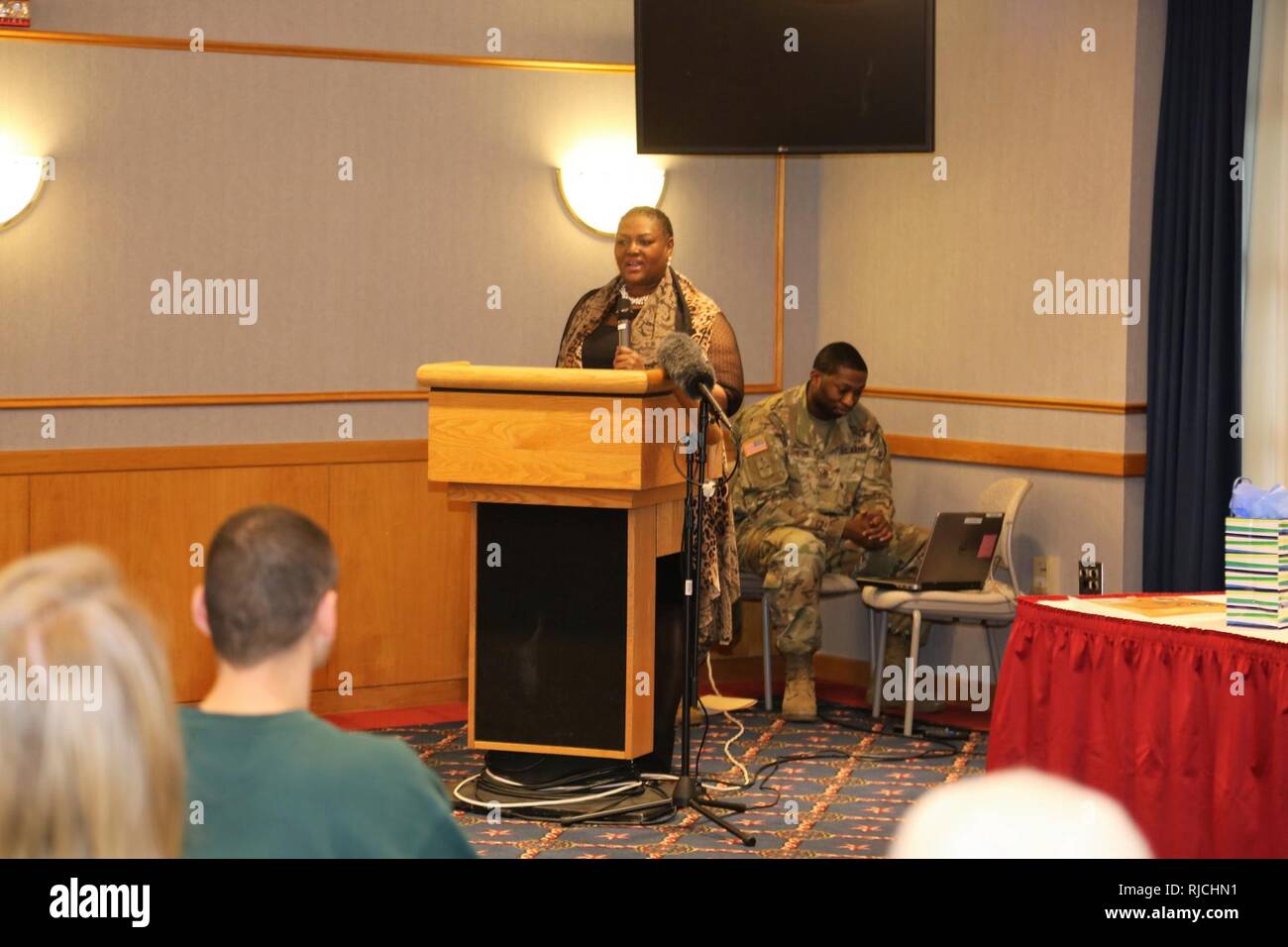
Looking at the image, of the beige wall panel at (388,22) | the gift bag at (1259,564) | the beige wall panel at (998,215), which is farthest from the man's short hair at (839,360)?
the gift bag at (1259,564)

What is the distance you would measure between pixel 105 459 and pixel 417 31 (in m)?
2.20

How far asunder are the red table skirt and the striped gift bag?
0.12 metres

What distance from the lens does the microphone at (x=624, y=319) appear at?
5016 millimetres

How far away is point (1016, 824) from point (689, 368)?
3692 millimetres

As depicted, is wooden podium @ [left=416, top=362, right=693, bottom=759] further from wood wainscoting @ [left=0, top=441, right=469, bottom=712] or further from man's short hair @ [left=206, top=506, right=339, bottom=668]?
man's short hair @ [left=206, top=506, right=339, bottom=668]

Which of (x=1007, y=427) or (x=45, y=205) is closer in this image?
(x=45, y=205)

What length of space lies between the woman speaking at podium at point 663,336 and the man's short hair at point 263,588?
141 inches

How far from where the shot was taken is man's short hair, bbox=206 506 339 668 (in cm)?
203

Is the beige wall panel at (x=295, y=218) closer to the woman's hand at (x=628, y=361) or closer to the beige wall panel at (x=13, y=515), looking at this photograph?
the beige wall panel at (x=13, y=515)
